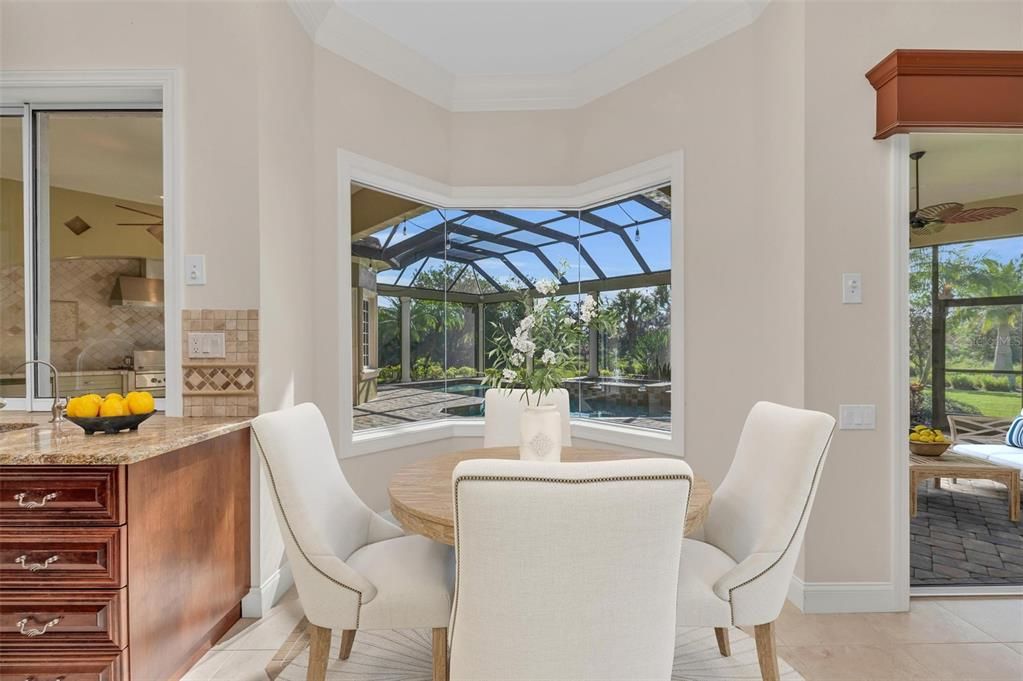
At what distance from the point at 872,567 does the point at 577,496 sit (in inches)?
92.7

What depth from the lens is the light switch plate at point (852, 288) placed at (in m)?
2.59

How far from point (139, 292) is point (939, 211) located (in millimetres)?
4008

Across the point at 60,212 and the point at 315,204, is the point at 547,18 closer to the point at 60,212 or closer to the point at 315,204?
the point at 315,204

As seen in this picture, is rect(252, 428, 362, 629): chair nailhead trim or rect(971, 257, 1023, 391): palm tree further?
rect(971, 257, 1023, 391): palm tree

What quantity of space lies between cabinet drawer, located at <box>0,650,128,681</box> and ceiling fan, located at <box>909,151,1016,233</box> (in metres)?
3.70

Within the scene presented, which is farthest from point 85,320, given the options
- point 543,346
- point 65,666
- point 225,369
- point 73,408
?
point 543,346

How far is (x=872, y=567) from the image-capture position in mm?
2607

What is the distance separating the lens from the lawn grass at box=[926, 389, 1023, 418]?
2835 millimetres

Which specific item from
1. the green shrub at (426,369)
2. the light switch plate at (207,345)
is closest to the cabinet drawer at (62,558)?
the light switch plate at (207,345)

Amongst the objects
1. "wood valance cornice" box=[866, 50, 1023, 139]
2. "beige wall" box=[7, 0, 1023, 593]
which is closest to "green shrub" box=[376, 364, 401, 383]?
"beige wall" box=[7, 0, 1023, 593]

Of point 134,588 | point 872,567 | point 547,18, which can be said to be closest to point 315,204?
point 547,18

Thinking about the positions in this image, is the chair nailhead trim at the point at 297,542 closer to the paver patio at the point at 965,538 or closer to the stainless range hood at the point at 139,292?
the stainless range hood at the point at 139,292

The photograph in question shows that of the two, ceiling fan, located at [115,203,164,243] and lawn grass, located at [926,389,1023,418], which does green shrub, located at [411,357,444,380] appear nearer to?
ceiling fan, located at [115,203,164,243]

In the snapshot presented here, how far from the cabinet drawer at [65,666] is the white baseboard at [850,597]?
2.78 metres
